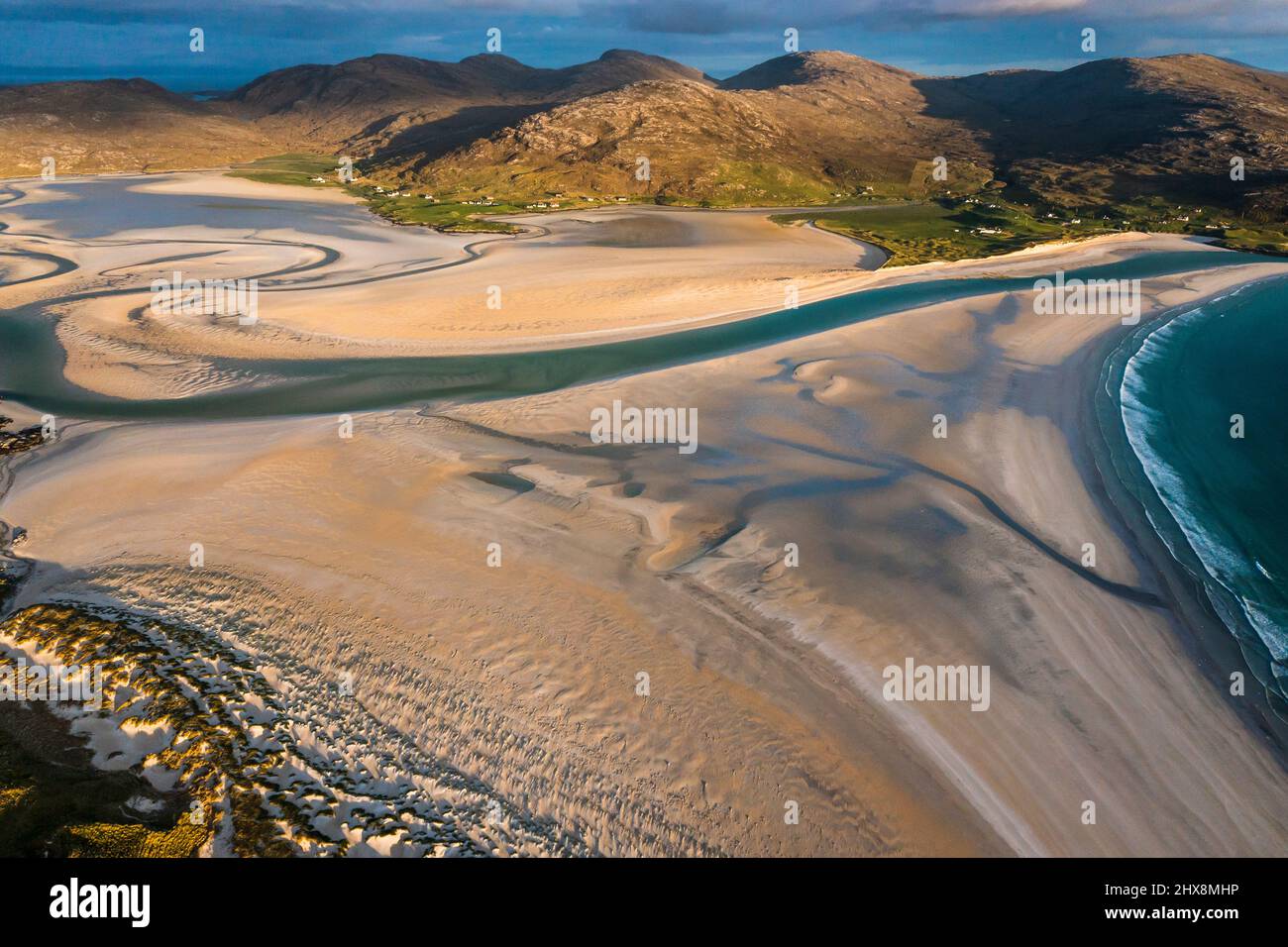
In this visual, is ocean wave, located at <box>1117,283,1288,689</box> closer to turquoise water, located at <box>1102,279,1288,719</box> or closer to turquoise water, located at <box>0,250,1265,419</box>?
turquoise water, located at <box>1102,279,1288,719</box>

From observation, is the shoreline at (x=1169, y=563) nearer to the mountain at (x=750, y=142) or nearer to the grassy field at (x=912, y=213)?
the grassy field at (x=912, y=213)

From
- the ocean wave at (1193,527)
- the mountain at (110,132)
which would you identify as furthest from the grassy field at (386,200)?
the ocean wave at (1193,527)

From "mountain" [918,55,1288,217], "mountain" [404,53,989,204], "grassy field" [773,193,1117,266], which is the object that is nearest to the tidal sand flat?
"grassy field" [773,193,1117,266]

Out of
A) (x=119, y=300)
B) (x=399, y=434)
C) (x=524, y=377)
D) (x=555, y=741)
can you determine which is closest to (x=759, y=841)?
(x=555, y=741)

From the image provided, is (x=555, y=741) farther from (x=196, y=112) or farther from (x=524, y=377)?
(x=196, y=112)

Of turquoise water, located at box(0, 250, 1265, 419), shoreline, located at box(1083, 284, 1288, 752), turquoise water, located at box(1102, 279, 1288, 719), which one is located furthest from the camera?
turquoise water, located at box(0, 250, 1265, 419)

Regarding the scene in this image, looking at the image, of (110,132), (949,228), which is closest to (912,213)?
(949,228)
